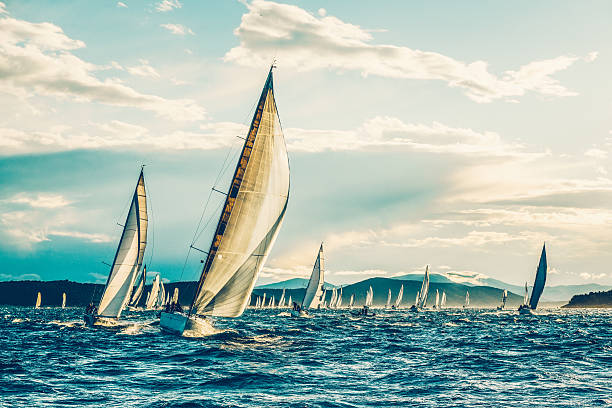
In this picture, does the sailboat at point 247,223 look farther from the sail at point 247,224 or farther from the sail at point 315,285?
the sail at point 315,285

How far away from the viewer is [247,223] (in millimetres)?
38188

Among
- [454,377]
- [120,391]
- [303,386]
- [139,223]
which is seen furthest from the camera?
[139,223]

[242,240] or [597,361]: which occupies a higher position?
[242,240]

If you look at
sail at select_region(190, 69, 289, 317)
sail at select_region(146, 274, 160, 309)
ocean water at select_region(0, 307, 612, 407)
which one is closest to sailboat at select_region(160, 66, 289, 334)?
sail at select_region(190, 69, 289, 317)

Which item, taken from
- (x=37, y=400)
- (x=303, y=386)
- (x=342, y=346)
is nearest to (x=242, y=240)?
(x=342, y=346)

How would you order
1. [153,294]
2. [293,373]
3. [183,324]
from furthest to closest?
[153,294]
[183,324]
[293,373]

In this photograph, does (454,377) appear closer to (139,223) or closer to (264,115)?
(264,115)

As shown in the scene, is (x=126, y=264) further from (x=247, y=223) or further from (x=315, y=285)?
(x=315, y=285)

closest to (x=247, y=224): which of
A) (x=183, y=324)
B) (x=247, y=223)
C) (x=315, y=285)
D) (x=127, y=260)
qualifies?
(x=247, y=223)

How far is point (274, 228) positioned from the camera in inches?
1513

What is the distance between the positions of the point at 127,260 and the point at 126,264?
1.20 ft

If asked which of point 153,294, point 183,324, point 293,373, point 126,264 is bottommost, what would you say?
point 153,294

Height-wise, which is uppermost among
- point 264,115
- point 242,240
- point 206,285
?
point 264,115

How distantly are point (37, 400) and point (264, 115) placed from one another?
23951 millimetres
